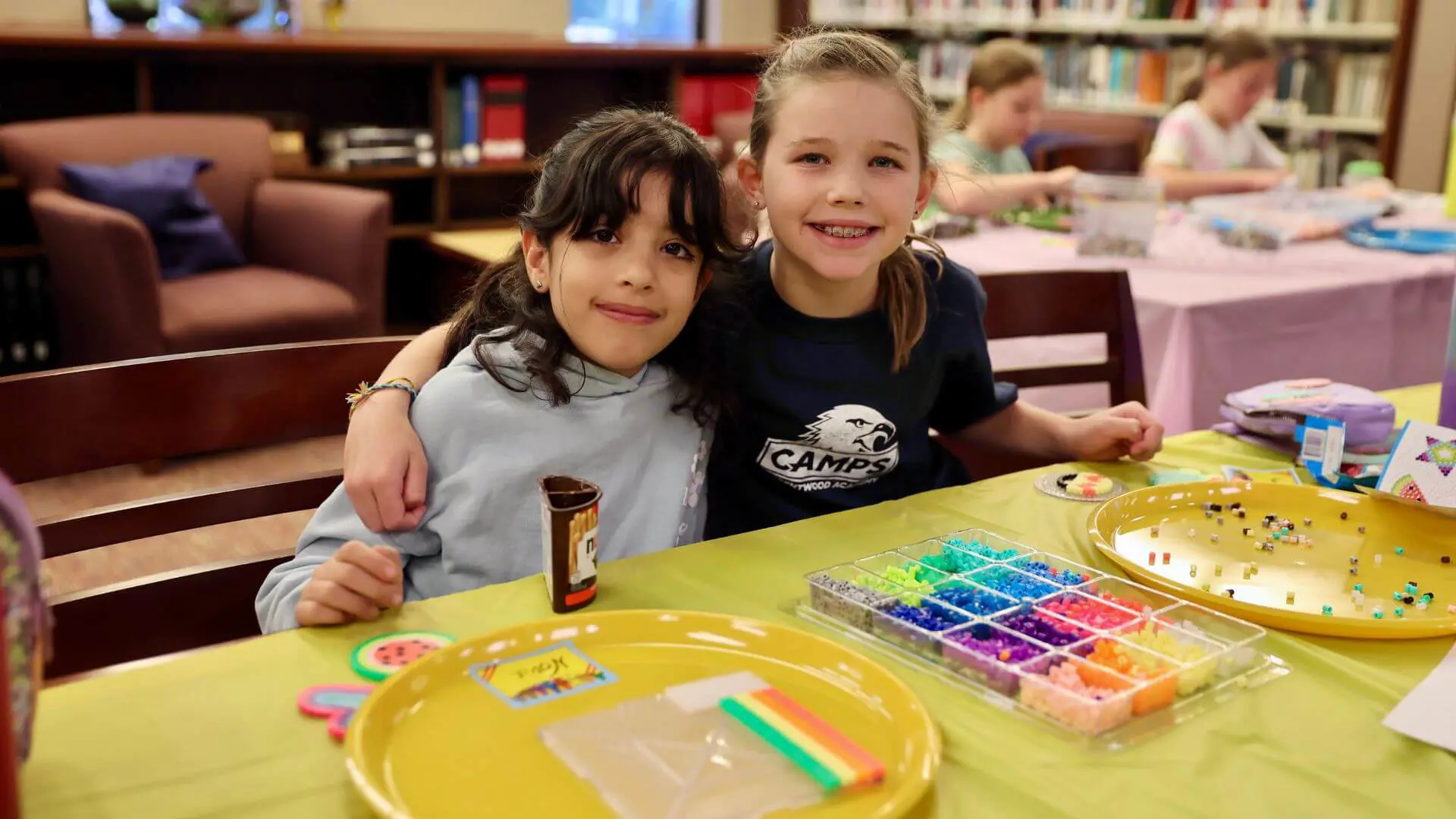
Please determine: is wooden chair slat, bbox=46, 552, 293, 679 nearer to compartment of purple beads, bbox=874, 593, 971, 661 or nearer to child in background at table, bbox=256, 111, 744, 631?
child in background at table, bbox=256, 111, 744, 631

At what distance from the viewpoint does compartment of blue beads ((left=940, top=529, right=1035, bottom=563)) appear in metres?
1.02

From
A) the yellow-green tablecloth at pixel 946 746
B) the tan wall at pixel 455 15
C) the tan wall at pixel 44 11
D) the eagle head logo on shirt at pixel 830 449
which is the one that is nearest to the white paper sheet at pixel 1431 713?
the yellow-green tablecloth at pixel 946 746

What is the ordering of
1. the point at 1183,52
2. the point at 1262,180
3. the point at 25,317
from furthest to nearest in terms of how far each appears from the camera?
1. the point at 1183,52
2. the point at 25,317
3. the point at 1262,180

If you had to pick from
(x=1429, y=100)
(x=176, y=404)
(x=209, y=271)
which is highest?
(x=1429, y=100)

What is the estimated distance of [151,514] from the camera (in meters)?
1.15

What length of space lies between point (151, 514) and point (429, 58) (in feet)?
12.4

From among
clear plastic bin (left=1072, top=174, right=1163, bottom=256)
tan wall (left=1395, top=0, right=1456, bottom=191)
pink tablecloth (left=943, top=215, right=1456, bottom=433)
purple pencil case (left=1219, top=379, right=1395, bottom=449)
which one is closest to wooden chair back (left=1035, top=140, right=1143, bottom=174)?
pink tablecloth (left=943, top=215, right=1456, bottom=433)

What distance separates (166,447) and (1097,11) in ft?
18.2

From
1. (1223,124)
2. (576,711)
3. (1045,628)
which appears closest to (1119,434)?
(1045,628)

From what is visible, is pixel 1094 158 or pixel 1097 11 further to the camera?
pixel 1097 11

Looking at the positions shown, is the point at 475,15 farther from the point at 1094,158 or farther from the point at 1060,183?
the point at 1060,183

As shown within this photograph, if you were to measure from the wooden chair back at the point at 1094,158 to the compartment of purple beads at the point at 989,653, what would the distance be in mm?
3090

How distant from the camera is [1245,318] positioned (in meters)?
2.23

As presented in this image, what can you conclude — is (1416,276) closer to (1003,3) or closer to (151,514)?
(151,514)
